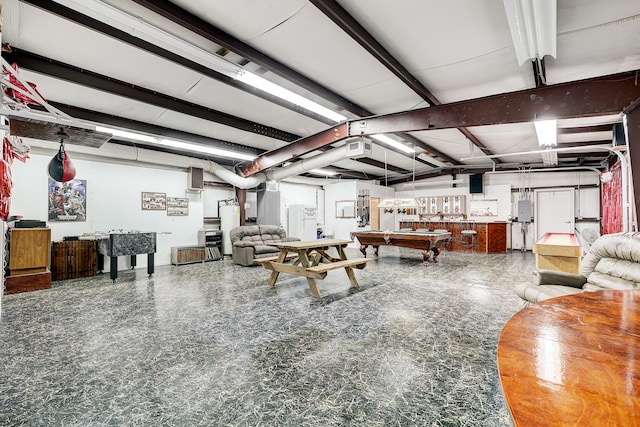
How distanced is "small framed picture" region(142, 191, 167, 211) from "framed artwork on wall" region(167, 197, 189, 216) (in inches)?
4.9

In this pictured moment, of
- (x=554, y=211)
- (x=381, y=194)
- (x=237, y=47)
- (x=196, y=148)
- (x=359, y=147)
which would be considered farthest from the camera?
(x=381, y=194)

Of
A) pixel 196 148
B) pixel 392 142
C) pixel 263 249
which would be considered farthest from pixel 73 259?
pixel 392 142

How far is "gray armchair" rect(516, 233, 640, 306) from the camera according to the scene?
2.59 metres

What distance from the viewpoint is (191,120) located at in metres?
5.52

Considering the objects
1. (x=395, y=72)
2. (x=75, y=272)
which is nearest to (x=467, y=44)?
(x=395, y=72)

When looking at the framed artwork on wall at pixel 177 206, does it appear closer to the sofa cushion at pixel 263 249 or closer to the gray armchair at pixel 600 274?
the sofa cushion at pixel 263 249

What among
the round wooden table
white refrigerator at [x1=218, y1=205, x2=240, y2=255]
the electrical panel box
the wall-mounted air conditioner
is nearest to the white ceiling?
the wall-mounted air conditioner

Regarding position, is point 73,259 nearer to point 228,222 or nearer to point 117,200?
point 117,200

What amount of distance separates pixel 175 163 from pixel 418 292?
6309 millimetres

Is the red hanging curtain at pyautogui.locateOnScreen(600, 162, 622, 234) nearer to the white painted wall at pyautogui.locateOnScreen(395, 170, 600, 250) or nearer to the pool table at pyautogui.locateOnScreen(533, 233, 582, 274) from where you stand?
the white painted wall at pyautogui.locateOnScreen(395, 170, 600, 250)

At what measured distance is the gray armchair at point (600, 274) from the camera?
2590 mm

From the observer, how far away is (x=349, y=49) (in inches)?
126

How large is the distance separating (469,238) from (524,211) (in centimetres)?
207

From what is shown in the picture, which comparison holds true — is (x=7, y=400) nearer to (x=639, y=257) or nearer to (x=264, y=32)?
(x=264, y=32)
